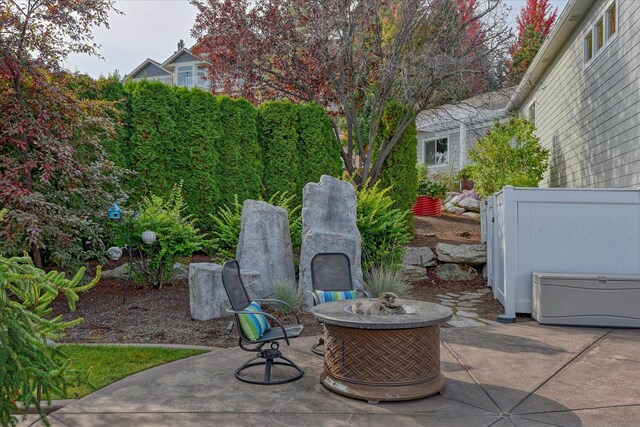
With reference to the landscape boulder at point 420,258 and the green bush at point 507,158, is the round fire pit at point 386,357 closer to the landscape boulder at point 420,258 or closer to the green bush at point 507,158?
the landscape boulder at point 420,258

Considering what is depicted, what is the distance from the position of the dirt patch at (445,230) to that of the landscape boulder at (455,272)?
2.49 ft

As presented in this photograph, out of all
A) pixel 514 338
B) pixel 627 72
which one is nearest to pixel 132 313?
pixel 514 338

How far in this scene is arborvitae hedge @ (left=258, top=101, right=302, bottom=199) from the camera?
9.88 metres

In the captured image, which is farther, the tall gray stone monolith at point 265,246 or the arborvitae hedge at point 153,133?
the arborvitae hedge at point 153,133

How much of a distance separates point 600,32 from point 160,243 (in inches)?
306

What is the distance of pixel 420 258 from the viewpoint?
30.2 feet

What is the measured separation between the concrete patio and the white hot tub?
3.12ft

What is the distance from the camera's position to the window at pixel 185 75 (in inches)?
1177

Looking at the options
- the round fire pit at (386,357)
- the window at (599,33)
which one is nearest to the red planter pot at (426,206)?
the window at (599,33)

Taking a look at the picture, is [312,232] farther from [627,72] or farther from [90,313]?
[627,72]

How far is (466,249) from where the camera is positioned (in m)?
9.14

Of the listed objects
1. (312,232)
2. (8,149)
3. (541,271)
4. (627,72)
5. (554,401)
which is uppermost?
(627,72)

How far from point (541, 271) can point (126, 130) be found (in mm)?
6531

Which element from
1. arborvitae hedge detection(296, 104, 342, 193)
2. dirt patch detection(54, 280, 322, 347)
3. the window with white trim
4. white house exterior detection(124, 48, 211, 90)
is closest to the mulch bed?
dirt patch detection(54, 280, 322, 347)
